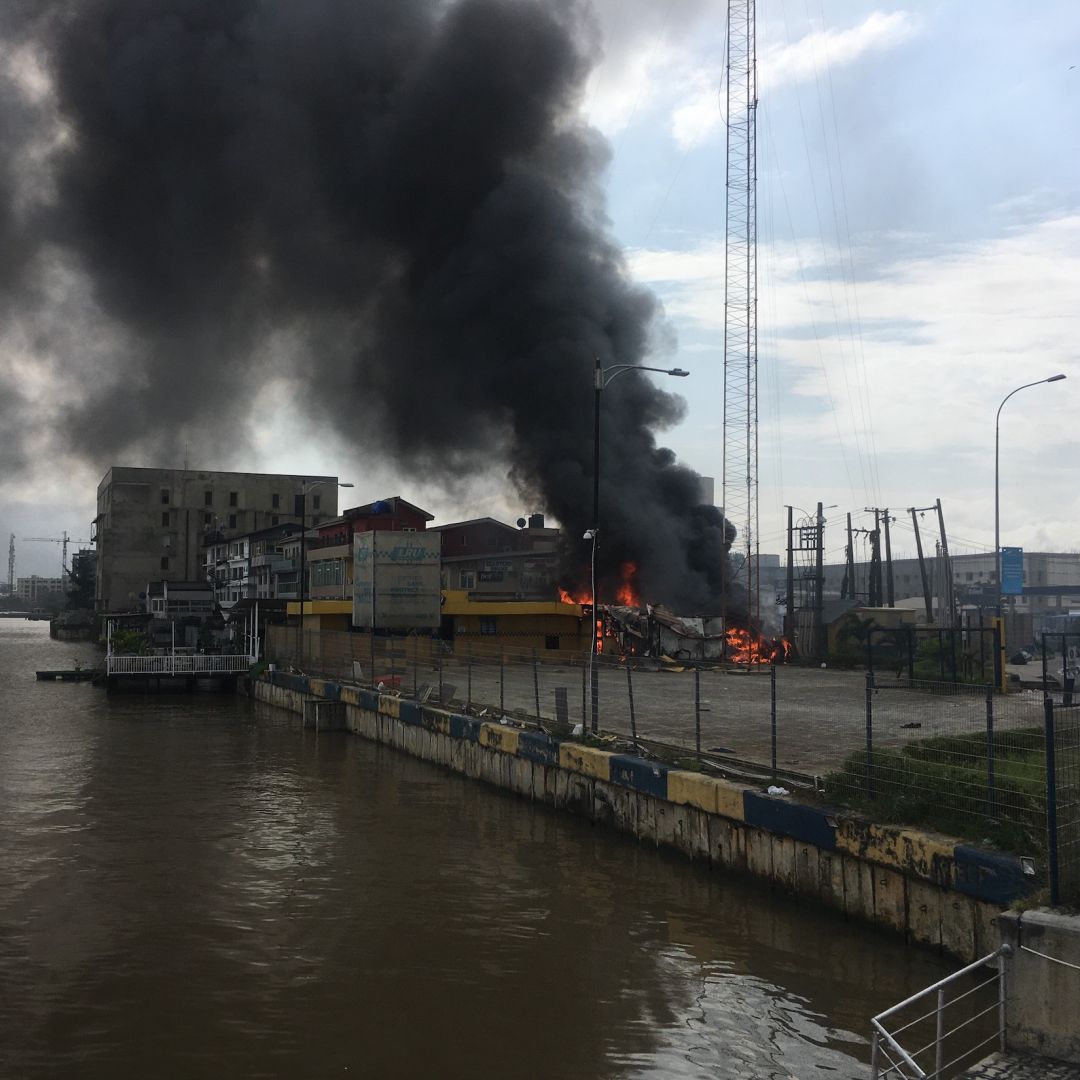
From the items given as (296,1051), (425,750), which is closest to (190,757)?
(425,750)

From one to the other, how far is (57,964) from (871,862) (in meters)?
8.42

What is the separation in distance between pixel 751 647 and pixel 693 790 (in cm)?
3323

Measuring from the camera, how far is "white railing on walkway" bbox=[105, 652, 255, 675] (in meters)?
44.5

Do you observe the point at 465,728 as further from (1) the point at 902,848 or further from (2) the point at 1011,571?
(2) the point at 1011,571

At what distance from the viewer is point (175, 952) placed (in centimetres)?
1098

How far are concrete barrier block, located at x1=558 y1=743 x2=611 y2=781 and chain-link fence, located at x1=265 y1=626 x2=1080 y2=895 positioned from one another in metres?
0.54

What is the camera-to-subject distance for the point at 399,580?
127 ft

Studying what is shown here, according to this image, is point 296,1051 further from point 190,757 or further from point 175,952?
point 190,757

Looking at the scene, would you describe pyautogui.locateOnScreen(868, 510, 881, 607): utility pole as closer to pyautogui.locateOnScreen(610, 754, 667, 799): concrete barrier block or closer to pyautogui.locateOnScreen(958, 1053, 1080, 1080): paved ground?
pyautogui.locateOnScreen(610, 754, 667, 799): concrete barrier block

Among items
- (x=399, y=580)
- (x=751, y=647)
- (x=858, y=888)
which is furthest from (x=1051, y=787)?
(x=751, y=647)

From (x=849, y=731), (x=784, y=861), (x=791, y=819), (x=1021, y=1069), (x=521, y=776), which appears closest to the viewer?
(x=1021, y=1069)

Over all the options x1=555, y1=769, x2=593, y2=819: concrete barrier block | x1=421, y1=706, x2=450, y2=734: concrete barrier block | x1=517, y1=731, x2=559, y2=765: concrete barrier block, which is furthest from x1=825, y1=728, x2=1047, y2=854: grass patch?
x1=421, y1=706, x2=450, y2=734: concrete barrier block

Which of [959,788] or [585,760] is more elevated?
[959,788]

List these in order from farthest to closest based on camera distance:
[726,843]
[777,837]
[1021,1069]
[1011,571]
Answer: [1011,571] < [726,843] < [777,837] < [1021,1069]
